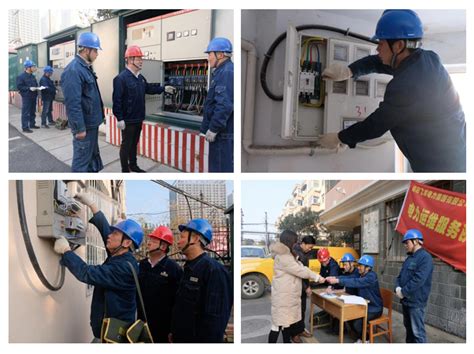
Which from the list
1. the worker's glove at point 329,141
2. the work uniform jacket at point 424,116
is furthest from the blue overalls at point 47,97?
the work uniform jacket at point 424,116

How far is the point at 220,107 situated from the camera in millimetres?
2557

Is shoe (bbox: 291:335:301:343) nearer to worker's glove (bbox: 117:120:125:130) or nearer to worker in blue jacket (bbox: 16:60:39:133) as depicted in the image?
worker's glove (bbox: 117:120:125:130)

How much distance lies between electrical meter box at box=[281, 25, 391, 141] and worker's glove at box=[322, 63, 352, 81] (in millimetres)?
44

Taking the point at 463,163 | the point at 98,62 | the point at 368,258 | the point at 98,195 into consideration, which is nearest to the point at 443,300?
the point at 368,258

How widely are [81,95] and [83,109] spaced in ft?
0.28

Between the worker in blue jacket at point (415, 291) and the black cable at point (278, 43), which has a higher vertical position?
the black cable at point (278, 43)

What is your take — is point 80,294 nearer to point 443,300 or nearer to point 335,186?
point 335,186

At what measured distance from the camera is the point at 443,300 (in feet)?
8.45

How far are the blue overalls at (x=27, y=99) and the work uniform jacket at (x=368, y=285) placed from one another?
7.79ft

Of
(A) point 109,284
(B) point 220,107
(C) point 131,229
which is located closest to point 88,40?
(B) point 220,107

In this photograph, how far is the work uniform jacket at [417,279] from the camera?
253 centimetres

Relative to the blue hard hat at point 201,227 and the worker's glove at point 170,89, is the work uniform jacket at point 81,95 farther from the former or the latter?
the blue hard hat at point 201,227

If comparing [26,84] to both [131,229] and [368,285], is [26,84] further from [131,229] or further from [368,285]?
[368,285]
